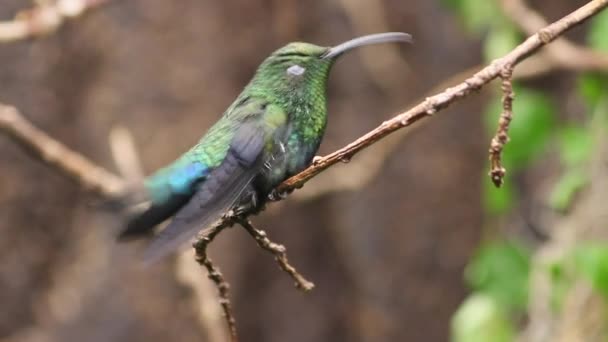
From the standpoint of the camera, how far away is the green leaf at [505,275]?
8.70 ft

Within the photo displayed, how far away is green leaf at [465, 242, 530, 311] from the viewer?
2652 millimetres

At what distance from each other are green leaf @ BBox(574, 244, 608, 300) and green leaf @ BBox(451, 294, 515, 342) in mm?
290

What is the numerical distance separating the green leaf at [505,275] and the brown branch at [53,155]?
3.63 feet

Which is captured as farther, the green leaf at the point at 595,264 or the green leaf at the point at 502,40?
the green leaf at the point at 502,40

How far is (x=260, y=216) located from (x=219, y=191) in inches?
101

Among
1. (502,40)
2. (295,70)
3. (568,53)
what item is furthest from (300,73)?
(568,53)

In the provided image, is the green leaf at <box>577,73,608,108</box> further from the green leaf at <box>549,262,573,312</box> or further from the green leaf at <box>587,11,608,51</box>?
the green leaf at <box>549,262,573,312</box>

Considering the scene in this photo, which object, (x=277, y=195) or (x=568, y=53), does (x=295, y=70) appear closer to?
(x=277, y=195)

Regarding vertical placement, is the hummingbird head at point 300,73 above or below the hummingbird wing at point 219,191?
above

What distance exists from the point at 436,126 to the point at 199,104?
4.13 feet

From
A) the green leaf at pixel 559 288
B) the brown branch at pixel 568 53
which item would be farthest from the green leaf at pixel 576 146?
the green leaf at pixel 559 288

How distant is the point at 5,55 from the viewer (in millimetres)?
3713

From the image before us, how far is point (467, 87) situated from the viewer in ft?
3.77

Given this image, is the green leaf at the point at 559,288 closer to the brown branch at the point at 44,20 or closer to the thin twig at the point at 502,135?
the thin twig at the point at 502,135
